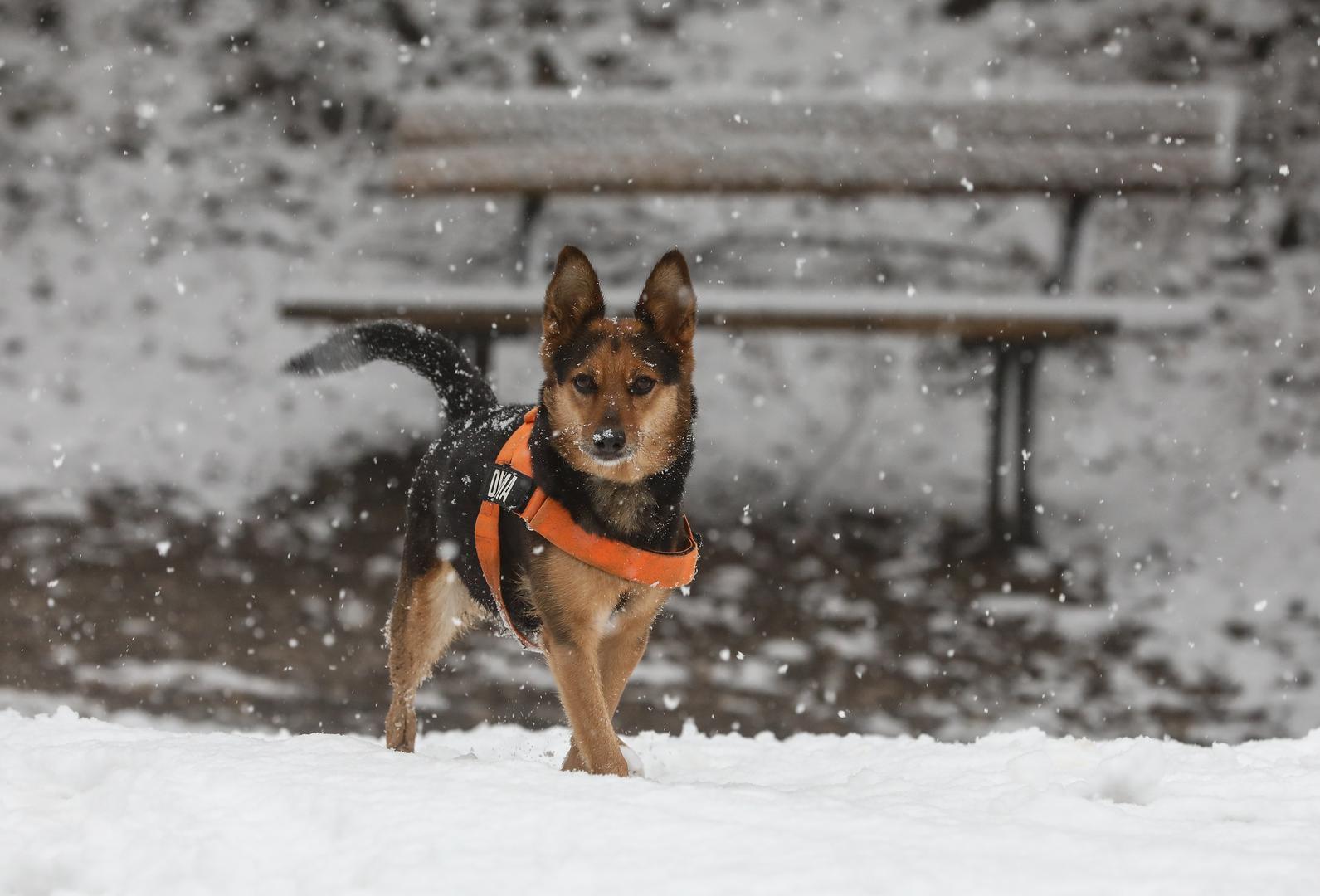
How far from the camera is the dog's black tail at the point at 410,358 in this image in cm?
318

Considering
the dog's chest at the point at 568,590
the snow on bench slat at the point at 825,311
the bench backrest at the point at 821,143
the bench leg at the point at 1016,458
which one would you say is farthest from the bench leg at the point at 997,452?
the dog's chest at the point at 568,590

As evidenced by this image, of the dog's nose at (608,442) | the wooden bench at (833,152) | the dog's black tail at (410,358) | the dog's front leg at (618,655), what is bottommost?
the dog's front leg at (618,655)

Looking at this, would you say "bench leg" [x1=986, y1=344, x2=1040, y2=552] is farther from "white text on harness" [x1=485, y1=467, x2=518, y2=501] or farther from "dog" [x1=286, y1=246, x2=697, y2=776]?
"white text on harness" [x1=485, y1=467, x2=518, y2=501]

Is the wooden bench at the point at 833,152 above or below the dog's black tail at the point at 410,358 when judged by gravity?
above

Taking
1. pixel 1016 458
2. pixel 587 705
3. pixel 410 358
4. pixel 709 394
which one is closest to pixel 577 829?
pixel 587 705

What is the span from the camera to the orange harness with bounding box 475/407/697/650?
2.52 meters

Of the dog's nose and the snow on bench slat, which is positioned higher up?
the snow on bench slat

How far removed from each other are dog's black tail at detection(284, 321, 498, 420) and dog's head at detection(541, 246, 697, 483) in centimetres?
55

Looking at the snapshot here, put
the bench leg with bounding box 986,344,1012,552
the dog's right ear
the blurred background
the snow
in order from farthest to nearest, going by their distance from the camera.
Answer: the bench leg with bounding box 986,344,1012,552 → the blurred background → the dog's right ear → the snow

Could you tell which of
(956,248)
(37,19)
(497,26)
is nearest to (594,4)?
(497,26)

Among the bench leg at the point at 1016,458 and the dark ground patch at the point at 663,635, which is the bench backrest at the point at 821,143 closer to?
the bench leg at the point at 1016,458

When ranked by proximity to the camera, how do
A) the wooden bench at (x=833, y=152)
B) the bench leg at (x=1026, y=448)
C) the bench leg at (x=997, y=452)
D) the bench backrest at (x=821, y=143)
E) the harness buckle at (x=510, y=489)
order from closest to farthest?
the harness buckle at (x=510, y=489) → the bench leg at (x=1026, y=448) → the bench leg at (x=997, y=452) → the wooden bench at (x=833, y=152) → the bench backrest at (x=821, y=143)

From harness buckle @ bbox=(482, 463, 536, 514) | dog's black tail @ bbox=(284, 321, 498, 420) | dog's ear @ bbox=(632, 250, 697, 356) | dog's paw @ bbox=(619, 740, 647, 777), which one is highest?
dog's ear @ bbox=(632, 250, 697, 356)

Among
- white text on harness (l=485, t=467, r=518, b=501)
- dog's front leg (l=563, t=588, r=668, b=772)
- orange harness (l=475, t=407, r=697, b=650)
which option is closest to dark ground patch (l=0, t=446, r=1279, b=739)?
dog's front leg (l=563, t=588, r=668, b=772)
